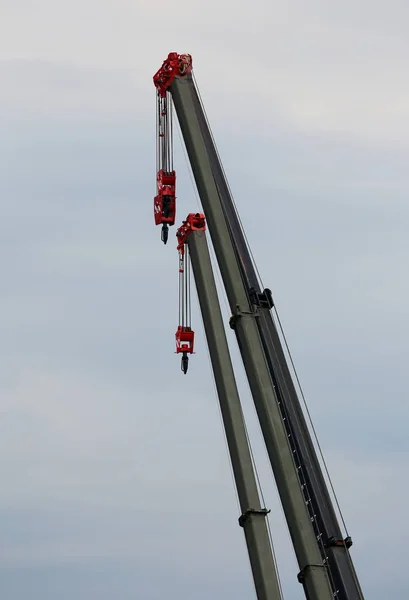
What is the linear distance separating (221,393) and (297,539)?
4443mm

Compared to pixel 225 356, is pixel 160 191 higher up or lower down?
higher up

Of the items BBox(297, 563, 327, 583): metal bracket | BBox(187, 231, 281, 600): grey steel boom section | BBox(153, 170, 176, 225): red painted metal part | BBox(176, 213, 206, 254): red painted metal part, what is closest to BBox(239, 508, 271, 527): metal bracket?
BBox(187, 231, 281, 600): grey steel boom section

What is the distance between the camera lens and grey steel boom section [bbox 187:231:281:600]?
27.5 m

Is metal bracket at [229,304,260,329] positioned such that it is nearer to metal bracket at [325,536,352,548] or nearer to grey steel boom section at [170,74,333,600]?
grey steel boom section at [170,74,333,600]

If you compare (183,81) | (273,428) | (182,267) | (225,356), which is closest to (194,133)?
(183,81)

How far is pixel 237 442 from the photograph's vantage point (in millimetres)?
28812

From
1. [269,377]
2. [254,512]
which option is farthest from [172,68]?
[254,512]

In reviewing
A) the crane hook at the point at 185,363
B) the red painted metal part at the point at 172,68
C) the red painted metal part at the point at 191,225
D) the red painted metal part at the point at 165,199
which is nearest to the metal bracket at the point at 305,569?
the crane hook at the point at 185,363

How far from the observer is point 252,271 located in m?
30.9

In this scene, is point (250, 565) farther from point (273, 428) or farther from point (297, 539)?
point (273, 428)

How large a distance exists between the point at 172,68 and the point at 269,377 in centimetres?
1002

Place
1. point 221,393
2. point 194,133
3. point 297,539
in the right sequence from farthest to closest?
point 194,133
point 221,393
point 297,539

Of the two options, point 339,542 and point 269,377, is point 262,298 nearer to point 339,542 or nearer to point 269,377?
point 269,377

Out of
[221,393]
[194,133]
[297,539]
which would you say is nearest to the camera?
[297,539]
